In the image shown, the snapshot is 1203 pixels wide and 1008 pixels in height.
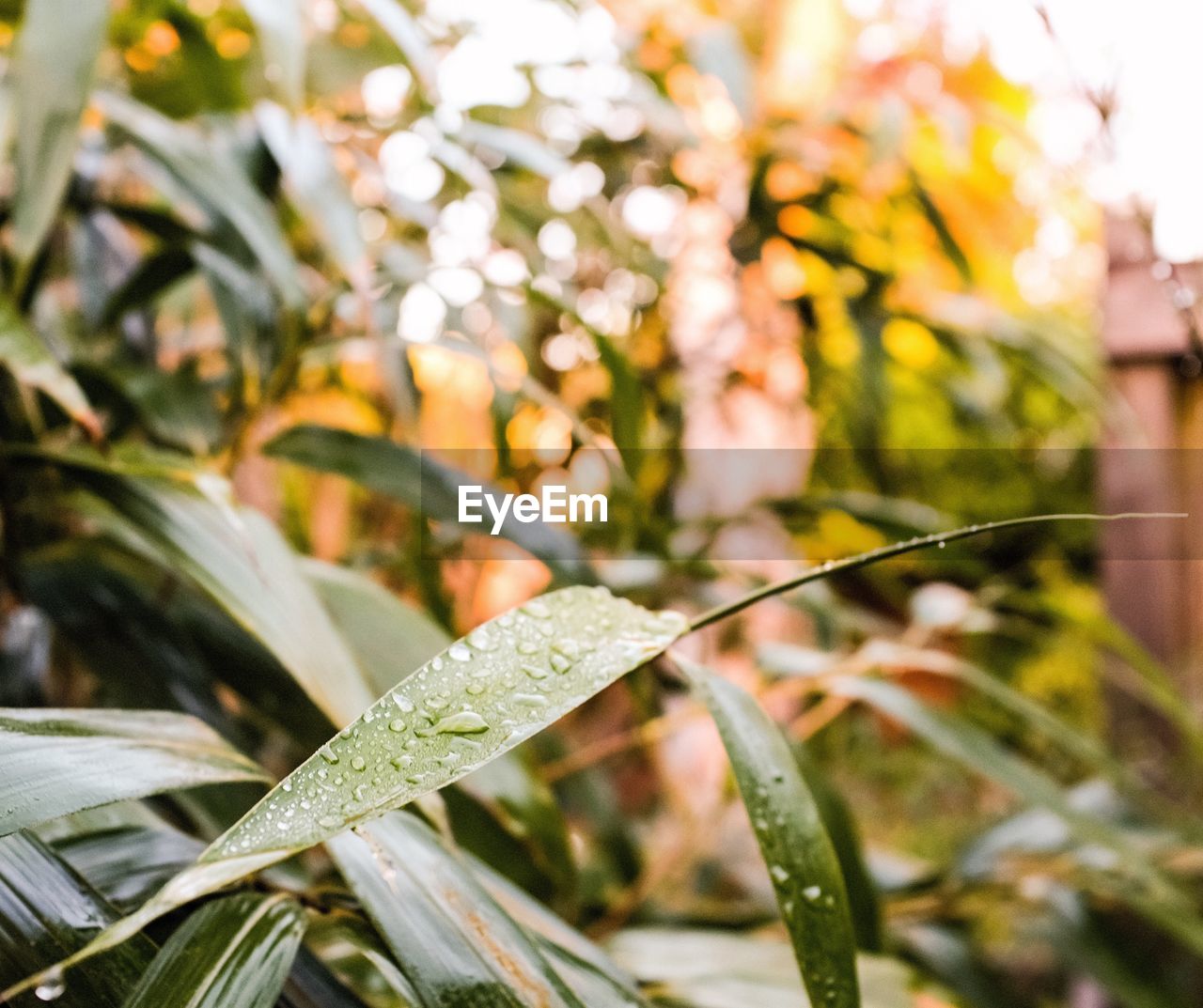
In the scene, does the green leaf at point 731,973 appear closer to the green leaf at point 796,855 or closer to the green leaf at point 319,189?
the green leaf at point 796,855

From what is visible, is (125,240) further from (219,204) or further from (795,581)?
(795,581)

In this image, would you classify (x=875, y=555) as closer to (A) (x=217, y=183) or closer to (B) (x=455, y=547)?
(A) (x=217, y=183)

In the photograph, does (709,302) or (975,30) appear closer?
(709,302)

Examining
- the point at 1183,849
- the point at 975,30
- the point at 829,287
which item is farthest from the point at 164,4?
the point at 975,30

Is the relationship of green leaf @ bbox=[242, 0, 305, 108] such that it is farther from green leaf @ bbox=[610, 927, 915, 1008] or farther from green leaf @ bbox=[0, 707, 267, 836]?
green leaf @ bbox=[610, 927, 915, 1008]

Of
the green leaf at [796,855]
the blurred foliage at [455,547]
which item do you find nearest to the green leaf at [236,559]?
the blurred foliage at [455,547]

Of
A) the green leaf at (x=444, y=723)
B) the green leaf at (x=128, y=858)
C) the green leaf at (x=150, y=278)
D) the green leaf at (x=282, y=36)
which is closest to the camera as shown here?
the green leaf at (x=444, y=723)

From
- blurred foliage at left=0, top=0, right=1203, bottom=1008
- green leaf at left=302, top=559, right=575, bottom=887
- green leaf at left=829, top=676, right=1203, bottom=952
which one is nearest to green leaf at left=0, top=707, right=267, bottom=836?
blurred foliage at left=0, top=0, right=1203, bottom=1008

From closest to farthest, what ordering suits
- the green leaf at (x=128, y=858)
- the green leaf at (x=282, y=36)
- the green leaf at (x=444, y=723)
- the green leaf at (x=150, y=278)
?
the green leaf at (x=444, y=723) → the green leaf at (x=128, y=858) → the green leaf at (x=282, y=36) → the green leaf at (x=150, y=278)
